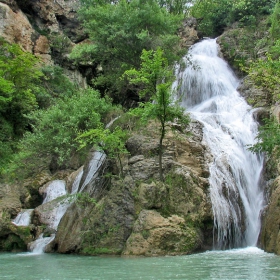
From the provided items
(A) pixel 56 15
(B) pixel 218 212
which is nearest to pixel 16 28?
(A) pixel 56 15

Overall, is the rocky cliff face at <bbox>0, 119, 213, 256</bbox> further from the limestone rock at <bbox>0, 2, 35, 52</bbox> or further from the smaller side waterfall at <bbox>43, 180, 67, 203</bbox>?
the limestone rock at <bbox>0, 2, 35, 52</bbox>

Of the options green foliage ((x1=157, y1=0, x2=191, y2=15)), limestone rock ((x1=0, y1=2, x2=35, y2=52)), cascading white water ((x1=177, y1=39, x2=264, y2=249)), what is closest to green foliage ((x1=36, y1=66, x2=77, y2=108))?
limestone rock ((x1=0, y1=2, x2=35, y2=52))

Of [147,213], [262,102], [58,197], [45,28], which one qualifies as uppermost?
[45,28]

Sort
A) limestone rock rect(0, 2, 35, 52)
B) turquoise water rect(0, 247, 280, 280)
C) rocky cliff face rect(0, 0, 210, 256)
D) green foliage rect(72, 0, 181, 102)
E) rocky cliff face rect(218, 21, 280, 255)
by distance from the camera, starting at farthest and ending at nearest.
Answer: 1. limestone rock rect(0, 2, 35, 52)
2. green foliage rect(72, 0, 181, 102)
3. rocky cliff face rect(0, 0, 210, 256)
4. rocky cliff face rect(218, 21, 280, 255)
5. turquoise water rect(0, 247, 280, 280)

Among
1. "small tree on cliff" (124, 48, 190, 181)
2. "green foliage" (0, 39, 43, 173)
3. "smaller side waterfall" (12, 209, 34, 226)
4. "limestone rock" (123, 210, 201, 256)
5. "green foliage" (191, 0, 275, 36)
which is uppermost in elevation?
"green foliage" (191, 0, 275, 36)

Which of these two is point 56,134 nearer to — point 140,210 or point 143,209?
point 140,210

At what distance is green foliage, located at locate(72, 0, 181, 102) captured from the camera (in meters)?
22.3

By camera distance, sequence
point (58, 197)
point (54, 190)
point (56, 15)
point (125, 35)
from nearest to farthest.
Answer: point (58, 197) → point (54, 190) → point (125, 35) → point (56, 15)

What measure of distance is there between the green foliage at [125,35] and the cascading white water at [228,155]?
2937mm

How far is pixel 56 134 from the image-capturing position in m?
19.3

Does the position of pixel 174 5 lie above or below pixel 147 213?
above

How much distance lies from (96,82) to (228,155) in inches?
514

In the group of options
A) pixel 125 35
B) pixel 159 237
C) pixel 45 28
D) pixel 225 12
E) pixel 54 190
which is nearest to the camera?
pixel 159 237

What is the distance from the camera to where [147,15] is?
898 inches
